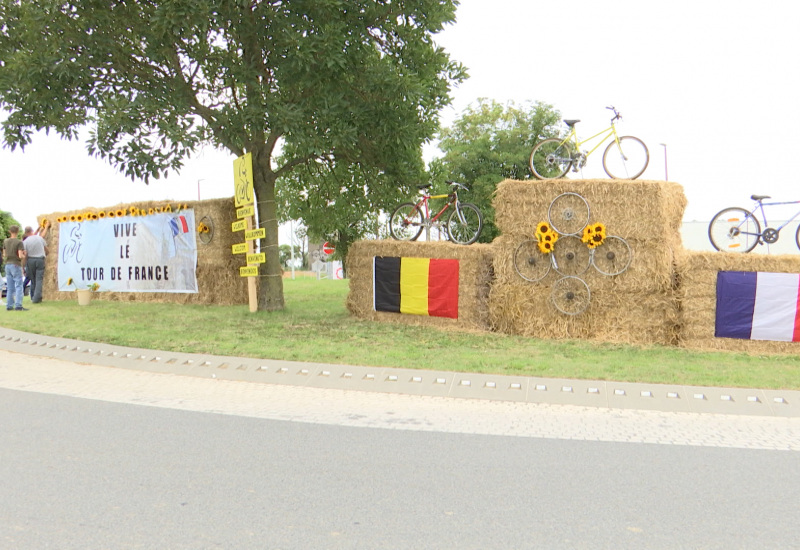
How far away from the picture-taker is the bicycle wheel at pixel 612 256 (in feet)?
39.2

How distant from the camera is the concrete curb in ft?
23.5

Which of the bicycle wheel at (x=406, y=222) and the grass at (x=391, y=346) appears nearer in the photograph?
the grass at (x=391, y=346)

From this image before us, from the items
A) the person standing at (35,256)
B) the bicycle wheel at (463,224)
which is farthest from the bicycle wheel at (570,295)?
the person standing at (35,256)

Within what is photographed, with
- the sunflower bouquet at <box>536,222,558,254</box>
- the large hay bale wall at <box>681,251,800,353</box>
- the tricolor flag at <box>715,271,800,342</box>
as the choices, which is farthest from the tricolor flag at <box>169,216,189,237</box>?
the tricolor flag at <box>715,271,800,342</box>

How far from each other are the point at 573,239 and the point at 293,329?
5.24 meters

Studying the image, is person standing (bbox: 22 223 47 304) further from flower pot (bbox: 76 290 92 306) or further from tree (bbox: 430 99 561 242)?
tree (bbox: 430 99 561 242)

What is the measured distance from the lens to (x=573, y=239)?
12367mm

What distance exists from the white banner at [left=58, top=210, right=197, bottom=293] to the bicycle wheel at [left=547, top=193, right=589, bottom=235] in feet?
33.3

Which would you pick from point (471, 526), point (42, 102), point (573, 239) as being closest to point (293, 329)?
point (573, 239)

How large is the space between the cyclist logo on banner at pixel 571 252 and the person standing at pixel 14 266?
39.3 feet

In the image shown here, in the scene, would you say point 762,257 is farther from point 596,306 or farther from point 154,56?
point 154,56

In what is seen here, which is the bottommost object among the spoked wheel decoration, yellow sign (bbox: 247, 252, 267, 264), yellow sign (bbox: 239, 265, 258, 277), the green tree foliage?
yellow sign (bbox: 239, 265, 258, 277)

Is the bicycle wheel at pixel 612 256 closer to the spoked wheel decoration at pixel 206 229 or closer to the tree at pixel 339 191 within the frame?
the tree at pixel 339 191

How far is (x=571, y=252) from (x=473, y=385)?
17.1 ft
